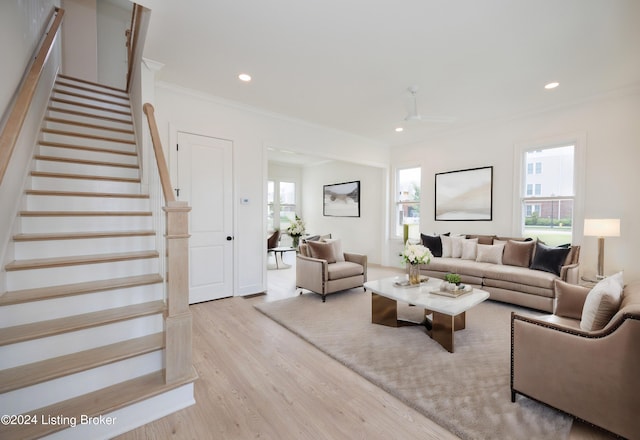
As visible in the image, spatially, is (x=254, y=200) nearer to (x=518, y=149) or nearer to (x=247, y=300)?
(x=247, y=300)

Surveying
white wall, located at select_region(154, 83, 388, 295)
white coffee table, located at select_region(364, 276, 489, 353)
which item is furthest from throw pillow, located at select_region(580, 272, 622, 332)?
white wall, located at select_region(154, 83, 388, 295)

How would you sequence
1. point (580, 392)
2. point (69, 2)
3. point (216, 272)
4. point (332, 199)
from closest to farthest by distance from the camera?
1. point (580, 392)
2. point (216, 272)
3. point (69, 2)
4. point (332, 199)

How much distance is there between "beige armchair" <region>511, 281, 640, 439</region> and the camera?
143cm

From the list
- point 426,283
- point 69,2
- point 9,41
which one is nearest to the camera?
point 9,41

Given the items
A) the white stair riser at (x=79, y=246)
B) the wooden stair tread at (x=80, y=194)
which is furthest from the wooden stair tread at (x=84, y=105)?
the white stair riser at (x=79, y=246)

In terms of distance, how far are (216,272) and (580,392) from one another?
3845mm

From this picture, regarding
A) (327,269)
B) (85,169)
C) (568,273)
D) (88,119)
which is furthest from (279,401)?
(88,119)

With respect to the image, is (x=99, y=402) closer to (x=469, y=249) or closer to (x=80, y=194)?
(x=80, y=194)

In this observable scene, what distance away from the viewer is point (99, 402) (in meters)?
1.64

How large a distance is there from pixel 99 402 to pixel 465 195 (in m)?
5.69

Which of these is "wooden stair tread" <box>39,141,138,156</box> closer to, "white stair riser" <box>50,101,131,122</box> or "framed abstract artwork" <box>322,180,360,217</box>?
"white stair riser" <box>50,101,131,122</box>

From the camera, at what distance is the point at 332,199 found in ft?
26.3

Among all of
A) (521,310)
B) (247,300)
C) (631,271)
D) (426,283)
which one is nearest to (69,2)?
(247,300)

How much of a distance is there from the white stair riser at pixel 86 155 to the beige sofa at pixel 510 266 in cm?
465
